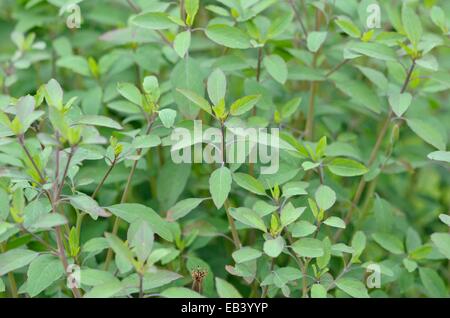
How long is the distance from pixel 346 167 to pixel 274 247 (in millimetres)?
284

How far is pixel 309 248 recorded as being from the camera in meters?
1.23

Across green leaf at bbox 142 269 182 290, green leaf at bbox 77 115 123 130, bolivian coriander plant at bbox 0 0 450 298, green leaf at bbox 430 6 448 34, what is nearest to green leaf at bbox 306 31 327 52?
bolivian coriander plant at bbox 0 0 450 298

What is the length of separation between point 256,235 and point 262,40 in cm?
51

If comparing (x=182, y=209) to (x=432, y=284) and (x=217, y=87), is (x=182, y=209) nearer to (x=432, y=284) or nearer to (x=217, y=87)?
(x=217, y=87)

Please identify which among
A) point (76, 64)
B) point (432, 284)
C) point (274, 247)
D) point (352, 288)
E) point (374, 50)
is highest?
point (374, 50)

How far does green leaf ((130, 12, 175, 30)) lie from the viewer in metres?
1.41

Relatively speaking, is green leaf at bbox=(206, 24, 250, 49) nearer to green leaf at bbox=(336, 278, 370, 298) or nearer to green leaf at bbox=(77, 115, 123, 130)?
green leaf at bbox=(77, 115, 123, 130)

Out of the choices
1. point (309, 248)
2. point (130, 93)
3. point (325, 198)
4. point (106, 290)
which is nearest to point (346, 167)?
point (325, 198)

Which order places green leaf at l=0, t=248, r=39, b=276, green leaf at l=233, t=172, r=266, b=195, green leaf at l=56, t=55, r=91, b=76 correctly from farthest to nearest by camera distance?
green leaf at l=56, t=55, r=91, b=76 < green leaf at l=233, t=172, r=266, b=195 < green leaf at l=0, t=248, r=39, b=276

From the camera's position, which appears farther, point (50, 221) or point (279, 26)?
point (279, 26)

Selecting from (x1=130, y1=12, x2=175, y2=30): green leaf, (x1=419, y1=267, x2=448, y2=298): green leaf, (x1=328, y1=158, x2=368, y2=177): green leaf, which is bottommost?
(x1=419, y1=267, x2=448, y2=298): green leaf

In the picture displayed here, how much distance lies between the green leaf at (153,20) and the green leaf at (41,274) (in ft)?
1.61

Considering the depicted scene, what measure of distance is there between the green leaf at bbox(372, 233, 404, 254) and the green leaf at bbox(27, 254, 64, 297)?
666 millimetres

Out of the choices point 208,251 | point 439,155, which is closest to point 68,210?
point 208,251
